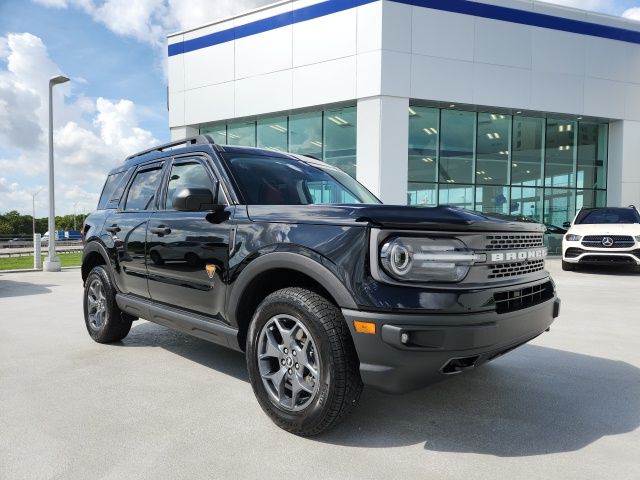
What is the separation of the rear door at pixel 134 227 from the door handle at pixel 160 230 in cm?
16

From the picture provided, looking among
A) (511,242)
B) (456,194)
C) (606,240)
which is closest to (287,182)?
(511,242)

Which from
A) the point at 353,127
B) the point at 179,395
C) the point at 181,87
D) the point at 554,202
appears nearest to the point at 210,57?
the point at 181,87

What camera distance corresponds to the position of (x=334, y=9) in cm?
1527

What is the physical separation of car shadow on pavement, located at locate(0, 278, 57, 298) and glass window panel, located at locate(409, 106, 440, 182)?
11.5m

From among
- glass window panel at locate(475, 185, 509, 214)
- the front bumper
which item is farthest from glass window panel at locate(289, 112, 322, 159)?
the front bumper

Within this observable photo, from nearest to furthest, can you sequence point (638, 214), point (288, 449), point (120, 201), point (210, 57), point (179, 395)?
point (288, 449) → point (179, 395) → point (120, 201) → point (638, 214) → point (210, 57)

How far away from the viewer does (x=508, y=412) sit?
290 centimetres

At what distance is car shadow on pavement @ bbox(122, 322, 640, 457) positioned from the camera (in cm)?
252

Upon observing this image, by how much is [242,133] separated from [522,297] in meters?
16.9

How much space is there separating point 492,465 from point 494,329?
2.24 feet

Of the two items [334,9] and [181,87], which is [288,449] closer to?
[334,9]

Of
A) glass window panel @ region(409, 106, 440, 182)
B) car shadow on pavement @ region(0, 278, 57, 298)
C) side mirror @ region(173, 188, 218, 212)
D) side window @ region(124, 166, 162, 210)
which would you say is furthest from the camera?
glass window panel @ region(409, 106, 440, 182)

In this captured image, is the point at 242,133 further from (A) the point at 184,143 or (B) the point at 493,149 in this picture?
(A) the point at 184,143

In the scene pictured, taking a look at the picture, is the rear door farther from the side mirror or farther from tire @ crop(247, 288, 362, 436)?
tire @ crop(247, 288, 362, 436)
